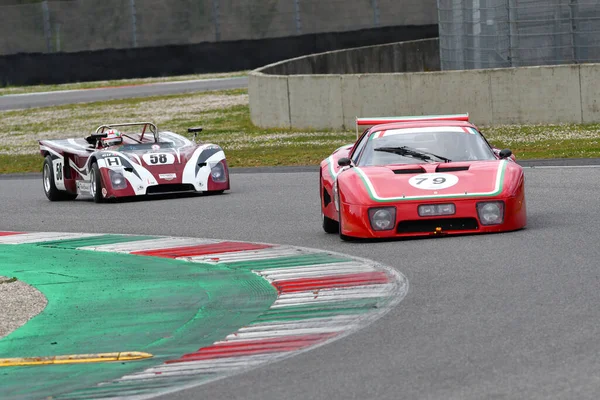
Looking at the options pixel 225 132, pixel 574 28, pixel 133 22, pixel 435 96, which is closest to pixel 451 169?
pixel 435 96

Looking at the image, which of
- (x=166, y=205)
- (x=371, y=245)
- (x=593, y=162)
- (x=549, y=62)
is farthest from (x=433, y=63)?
(x=371, y=245)

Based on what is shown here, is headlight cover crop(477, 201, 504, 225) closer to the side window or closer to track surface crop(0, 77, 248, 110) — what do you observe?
the side window

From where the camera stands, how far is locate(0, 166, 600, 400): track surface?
5.71 meters

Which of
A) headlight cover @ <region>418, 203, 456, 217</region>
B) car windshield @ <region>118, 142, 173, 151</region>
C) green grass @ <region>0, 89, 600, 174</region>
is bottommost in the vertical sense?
green grass @ <region>0, 89, 600, 174</region>

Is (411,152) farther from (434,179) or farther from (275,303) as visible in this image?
(275,303)

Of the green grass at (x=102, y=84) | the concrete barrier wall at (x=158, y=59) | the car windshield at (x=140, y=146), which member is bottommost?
the car windshield at (x=140, y=146)

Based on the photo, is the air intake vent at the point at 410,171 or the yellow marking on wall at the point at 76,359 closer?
the yellow marking on wall at the point at 76,359

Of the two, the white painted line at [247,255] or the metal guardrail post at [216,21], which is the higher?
the metal guardrail post at [216,21]

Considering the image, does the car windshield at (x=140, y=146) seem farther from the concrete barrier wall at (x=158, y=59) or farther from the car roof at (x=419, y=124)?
the concrete barrier wall at (x=158, y=59)

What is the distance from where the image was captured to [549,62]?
24531mm

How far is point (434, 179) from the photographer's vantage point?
1088 centimetres

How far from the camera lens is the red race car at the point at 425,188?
10.6 metres

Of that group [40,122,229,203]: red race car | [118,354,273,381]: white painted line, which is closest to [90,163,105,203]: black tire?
[40,122,229,203]: red race car

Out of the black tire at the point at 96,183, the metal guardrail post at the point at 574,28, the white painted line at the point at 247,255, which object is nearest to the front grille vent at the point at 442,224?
the white painted line at the point at 247,255
